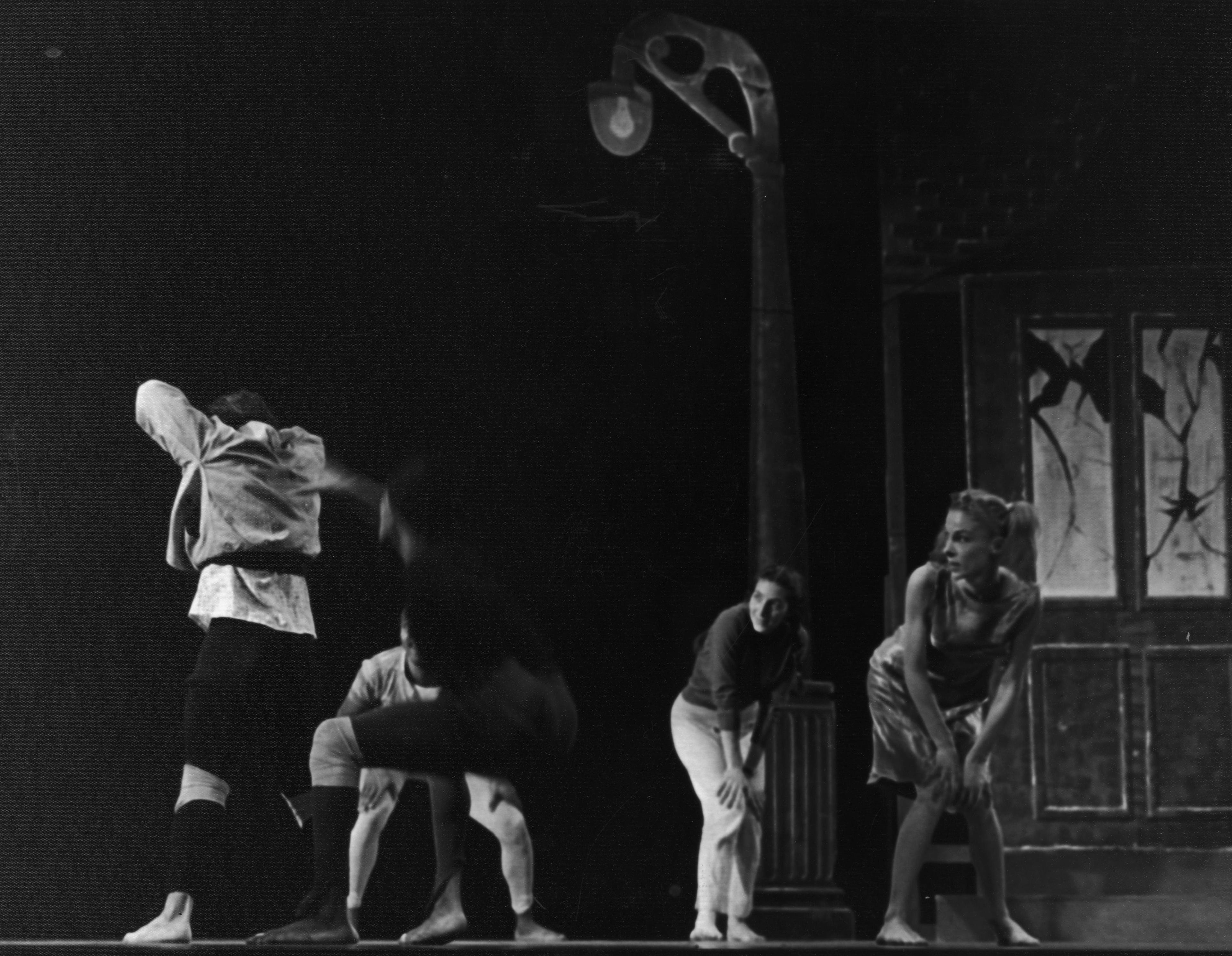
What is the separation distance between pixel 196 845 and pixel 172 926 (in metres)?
0.29

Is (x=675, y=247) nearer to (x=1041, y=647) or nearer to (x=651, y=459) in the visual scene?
(x=651, y=459)

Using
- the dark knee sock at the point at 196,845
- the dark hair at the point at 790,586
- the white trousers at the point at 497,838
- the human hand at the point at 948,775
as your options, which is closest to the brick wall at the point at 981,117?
the dark hair at the point at 790,586

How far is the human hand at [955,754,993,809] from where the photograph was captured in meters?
4.63

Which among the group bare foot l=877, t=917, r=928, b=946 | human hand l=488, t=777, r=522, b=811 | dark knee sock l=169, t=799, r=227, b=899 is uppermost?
human hand l=488, t=777, r=522, b=811

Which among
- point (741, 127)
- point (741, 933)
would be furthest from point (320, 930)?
point (741, 127)

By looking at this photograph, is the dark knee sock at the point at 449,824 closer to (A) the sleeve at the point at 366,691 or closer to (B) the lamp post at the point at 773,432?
(A) the sleeve at the point at 366,691

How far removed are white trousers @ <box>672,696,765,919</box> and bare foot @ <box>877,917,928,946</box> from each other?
0.46m

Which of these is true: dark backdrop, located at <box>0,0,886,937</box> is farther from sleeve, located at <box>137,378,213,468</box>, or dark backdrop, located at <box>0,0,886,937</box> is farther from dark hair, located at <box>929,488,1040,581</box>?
dark hair, located at <box>929,488,1040,581</box>

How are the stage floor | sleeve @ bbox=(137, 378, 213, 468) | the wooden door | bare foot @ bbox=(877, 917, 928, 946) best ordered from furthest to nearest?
1. sleeve @ bbox=(137, 378, 213, 468)
2. the wooden door
3. bare foot @ bbox=(877, 917, 928, 946)
4. the stage floor

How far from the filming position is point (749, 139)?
5.11 m

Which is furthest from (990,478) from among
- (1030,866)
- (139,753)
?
(139,753)

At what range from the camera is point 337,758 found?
4781 mm

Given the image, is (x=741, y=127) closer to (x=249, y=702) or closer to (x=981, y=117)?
(x=981, y=117)

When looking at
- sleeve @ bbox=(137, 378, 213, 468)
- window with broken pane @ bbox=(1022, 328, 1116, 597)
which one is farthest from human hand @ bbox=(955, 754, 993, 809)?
sleeve @ bbox=(137, 378, 213, 468)
